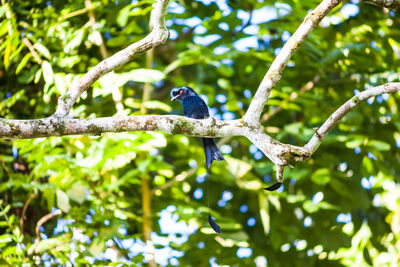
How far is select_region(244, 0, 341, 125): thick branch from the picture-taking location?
9.87 ft

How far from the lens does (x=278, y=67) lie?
3.03 metres

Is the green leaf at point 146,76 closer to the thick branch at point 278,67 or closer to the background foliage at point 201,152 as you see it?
the background foliage at point 201,152

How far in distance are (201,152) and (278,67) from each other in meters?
2.14

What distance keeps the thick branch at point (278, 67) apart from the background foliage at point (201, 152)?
Result: 998mm

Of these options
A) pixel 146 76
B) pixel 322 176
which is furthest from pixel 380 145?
pixel 146 76

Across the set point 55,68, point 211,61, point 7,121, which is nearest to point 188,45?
point 211,61

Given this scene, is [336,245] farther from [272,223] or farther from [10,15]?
[10,15]

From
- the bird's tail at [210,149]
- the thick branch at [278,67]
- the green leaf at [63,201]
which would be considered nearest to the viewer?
the thick branch at [278,67]

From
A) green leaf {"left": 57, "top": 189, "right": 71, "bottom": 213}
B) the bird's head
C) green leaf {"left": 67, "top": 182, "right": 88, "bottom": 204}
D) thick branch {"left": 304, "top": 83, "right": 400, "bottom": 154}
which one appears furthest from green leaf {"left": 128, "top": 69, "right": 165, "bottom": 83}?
thick branch {"left": 304, "top": 83, "right": 400, "bottom": 154}

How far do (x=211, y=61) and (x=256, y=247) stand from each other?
1.99m

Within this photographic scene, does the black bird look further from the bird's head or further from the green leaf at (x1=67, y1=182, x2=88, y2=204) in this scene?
the green leaf at (x1=67, y1=182, x2=88, y2=204)

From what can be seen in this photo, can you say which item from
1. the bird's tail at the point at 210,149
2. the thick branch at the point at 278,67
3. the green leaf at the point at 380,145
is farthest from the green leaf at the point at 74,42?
the green leaf at the point at 380,145

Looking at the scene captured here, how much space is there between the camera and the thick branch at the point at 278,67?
118 inches

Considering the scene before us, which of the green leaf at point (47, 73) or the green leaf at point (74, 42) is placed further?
the green leaf at point (74, 42)
